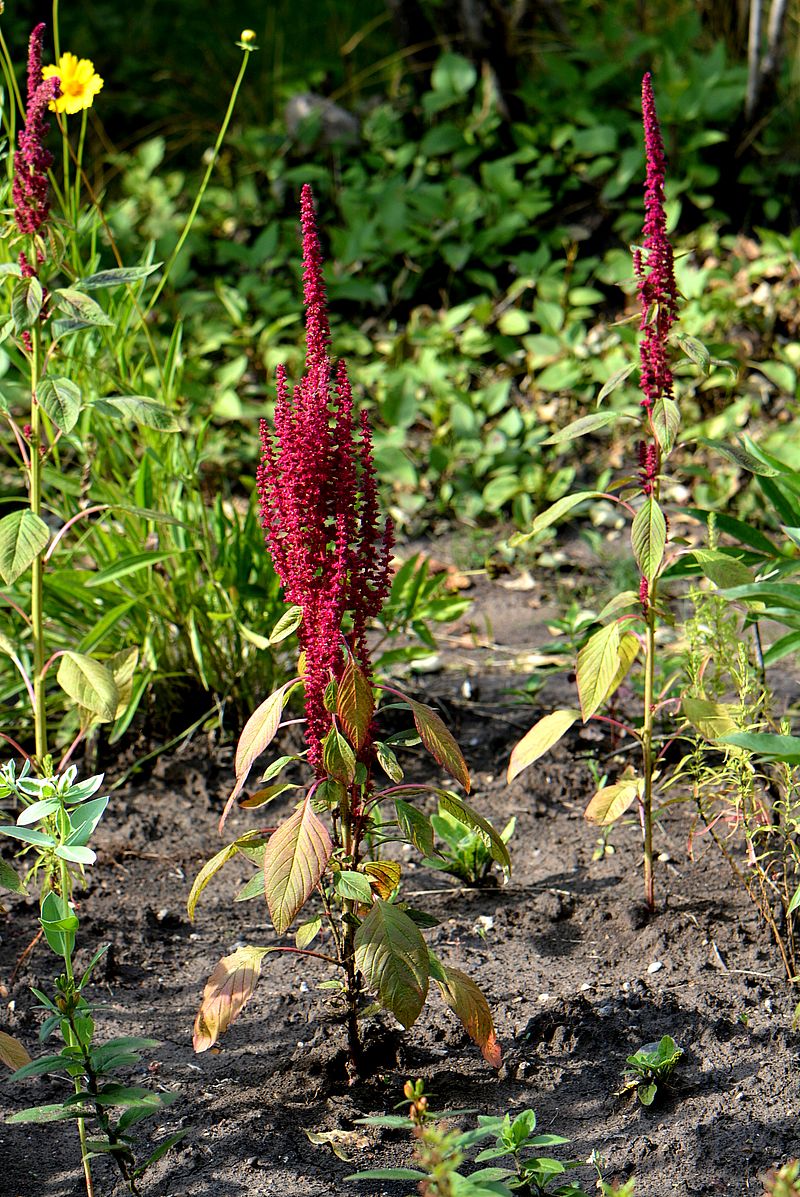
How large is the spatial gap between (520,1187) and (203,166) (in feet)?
18.2

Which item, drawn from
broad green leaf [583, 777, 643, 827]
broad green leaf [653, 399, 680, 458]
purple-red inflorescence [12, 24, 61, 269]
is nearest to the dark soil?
broad green leaf [583, 777, 643, 827]

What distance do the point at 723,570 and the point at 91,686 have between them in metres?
1.17

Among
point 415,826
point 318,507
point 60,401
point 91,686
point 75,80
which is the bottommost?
point 415,826

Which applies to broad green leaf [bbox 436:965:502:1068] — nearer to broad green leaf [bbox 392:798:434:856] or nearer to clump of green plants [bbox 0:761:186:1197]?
broad green leaf [bbox 392:798:434:856]

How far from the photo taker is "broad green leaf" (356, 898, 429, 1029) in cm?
188

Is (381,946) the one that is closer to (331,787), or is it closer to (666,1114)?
(331,787)

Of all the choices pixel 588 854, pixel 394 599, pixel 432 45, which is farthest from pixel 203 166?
pixel 588 854

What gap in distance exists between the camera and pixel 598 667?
230 centimetres

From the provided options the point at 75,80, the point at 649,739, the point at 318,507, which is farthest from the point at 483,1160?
the point at 75,80

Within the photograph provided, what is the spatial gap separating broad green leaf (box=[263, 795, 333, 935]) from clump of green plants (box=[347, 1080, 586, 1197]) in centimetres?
31

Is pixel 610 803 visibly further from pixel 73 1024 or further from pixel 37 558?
pixel 37 558

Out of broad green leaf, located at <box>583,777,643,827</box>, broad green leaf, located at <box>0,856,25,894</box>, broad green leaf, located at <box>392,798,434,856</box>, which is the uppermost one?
broad green leaf, located at <box>392,798,434,856</box>

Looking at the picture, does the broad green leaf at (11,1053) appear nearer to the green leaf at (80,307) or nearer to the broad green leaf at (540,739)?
the broad green leaf at (540,739)

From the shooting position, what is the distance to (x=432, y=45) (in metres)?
6.06
